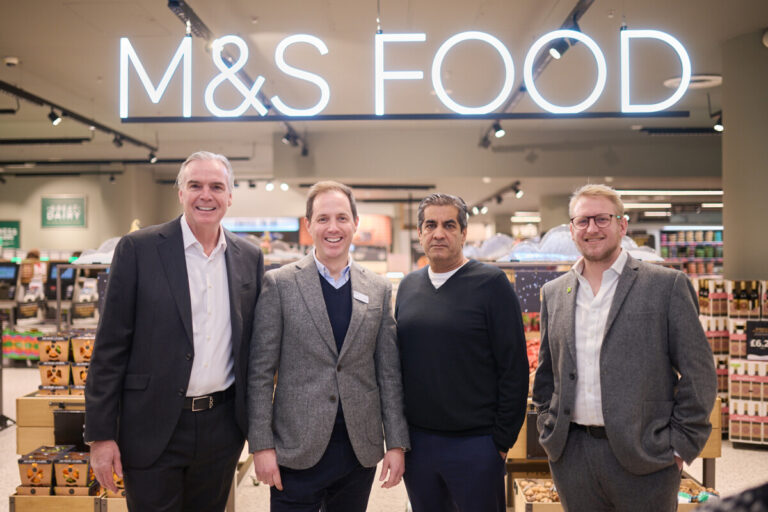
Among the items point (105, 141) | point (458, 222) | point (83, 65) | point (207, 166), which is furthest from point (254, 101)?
point (105, 141)

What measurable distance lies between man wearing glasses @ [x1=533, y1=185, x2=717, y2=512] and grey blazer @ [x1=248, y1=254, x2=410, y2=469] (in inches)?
26.6

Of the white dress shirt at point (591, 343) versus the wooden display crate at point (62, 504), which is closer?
the white dress shirt at point (591, 343)

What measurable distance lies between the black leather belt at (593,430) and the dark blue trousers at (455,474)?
0.32 metres

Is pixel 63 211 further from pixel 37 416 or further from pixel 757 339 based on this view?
pixel 757 339

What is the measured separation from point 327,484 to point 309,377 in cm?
41

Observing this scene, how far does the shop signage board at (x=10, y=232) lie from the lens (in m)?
15.7

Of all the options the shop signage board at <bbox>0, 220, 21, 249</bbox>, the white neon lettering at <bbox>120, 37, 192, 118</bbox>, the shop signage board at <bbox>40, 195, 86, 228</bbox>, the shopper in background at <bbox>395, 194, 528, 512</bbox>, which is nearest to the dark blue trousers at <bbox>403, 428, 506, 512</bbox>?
the shopper in background at <bbox>395, 194, 528, 512</bbox>

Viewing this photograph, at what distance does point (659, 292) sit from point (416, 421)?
1.05m

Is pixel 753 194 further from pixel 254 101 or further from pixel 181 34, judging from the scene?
pixel 181 34

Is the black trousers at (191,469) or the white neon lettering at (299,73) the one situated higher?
the white neon lettering at (299,73)

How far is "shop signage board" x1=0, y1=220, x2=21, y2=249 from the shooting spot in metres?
15.7

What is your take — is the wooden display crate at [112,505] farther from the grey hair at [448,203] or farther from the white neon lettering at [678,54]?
the white neon lettering at [678,54]

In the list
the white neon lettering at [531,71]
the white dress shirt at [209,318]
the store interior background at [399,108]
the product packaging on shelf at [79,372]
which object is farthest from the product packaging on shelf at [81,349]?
the store interior background at [399,108]

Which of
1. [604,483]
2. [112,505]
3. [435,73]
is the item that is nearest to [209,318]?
[604,483]
